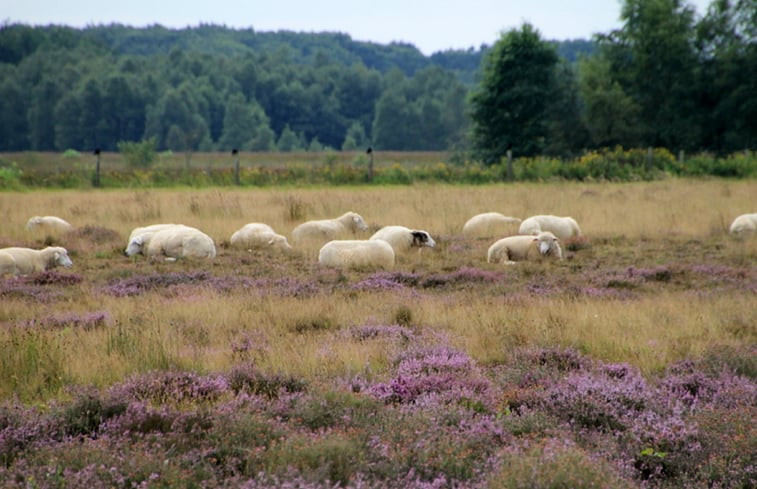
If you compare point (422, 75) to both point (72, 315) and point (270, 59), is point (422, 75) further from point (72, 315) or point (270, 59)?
point (72, 315)

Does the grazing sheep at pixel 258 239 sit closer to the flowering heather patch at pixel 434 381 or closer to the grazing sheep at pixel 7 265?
the grazing sheep at pixel 7 265

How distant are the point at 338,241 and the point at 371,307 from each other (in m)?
4.75

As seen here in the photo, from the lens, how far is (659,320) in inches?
377

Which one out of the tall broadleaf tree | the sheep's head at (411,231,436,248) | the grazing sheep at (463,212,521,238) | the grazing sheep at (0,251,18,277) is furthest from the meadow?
Result: the tall broadleaf tree

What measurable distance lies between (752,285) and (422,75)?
167335mm

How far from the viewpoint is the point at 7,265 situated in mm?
13859

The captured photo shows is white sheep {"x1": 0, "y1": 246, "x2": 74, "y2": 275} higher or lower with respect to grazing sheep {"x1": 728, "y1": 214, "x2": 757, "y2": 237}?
lower

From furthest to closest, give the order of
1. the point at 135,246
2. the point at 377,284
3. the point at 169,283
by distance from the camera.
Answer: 1. the point at 135,246
2. the point at 169,283
3. the point at 377,284

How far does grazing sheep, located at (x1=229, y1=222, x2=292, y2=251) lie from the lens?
1683 centimetres

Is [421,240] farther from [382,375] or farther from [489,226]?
[382,375]

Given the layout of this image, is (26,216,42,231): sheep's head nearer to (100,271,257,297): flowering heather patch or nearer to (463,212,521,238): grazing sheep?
(100,271,257,297): flowering heather patch

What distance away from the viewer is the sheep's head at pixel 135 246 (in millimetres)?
16078

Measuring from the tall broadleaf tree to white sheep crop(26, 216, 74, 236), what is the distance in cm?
4089

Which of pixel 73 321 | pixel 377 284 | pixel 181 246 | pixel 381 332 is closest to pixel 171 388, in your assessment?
pixel 381 332
